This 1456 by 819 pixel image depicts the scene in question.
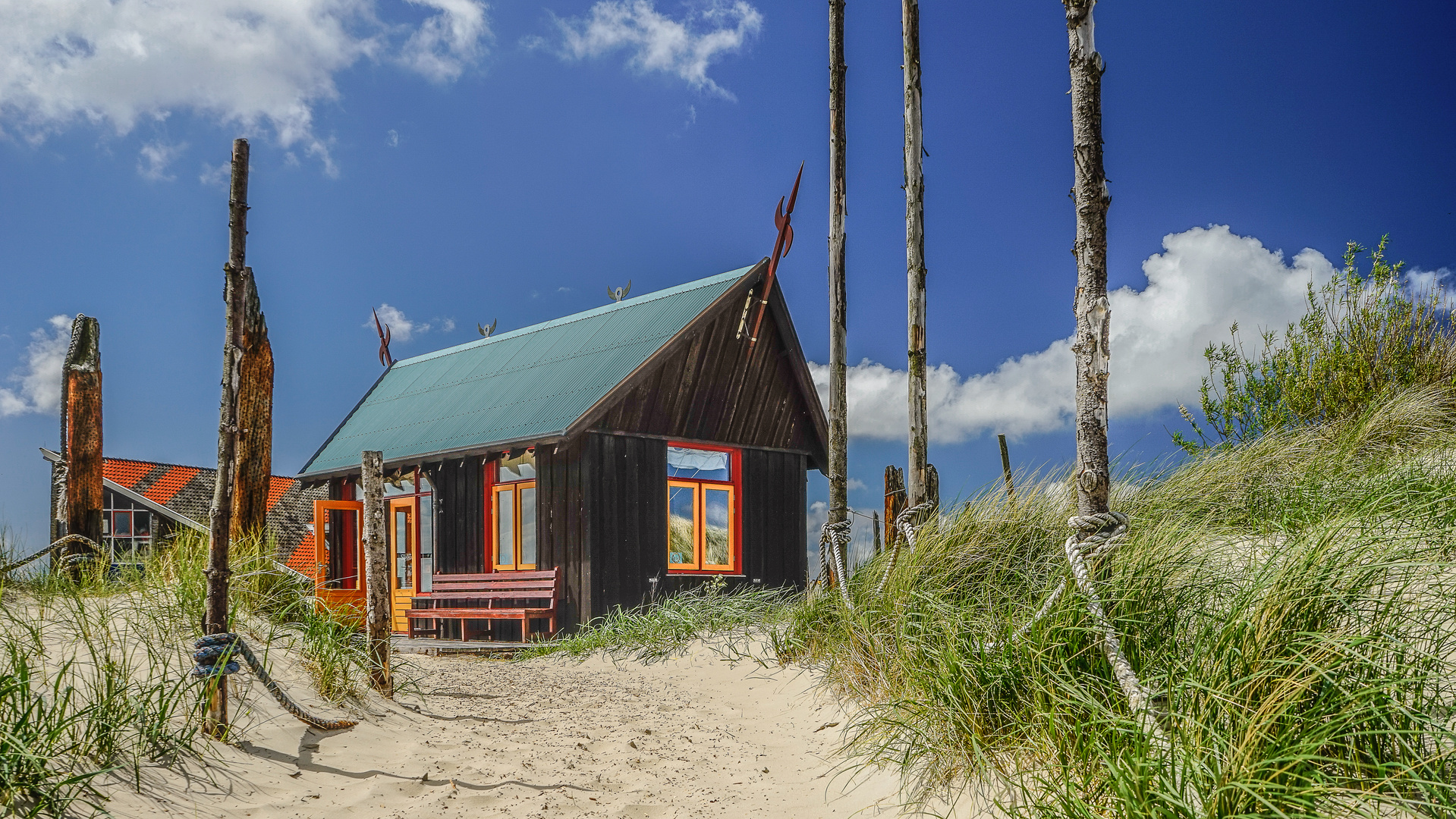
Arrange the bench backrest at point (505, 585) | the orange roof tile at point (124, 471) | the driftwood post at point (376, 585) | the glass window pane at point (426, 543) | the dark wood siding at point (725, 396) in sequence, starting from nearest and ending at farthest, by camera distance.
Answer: the driftwood post at point (376, 585), the bench backrest at point (505, 585), the dark wood siding at point (725, 396), the glass window pane at point (426, 543), the orange roof tile at point (124, 471)

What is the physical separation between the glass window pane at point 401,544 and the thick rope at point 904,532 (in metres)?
9.40

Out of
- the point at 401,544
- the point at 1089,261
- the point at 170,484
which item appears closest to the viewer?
the point at 1089,261

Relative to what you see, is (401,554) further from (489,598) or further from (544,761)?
(544,761)

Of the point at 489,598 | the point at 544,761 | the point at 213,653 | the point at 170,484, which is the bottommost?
the point at 544,761

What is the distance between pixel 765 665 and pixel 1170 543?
345cm

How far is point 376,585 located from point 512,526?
250 inches

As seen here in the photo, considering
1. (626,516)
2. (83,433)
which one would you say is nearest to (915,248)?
(626,516)

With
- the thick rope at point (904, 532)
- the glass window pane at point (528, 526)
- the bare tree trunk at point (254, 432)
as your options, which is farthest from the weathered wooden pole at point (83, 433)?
the thick rope at point (904, 532)

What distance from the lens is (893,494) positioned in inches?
319

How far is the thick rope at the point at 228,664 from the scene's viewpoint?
5.18 m

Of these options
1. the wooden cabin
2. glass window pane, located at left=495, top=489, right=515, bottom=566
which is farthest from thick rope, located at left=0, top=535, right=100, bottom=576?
glass window pane, located at left=495, top=489, right=515, bottom=566

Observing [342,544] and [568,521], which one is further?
[342,544]

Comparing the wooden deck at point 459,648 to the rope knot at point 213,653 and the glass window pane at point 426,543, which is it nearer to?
the glass window pane at point 426,543

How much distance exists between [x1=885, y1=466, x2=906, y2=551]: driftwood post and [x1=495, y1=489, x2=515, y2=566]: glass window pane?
6.59 meters
